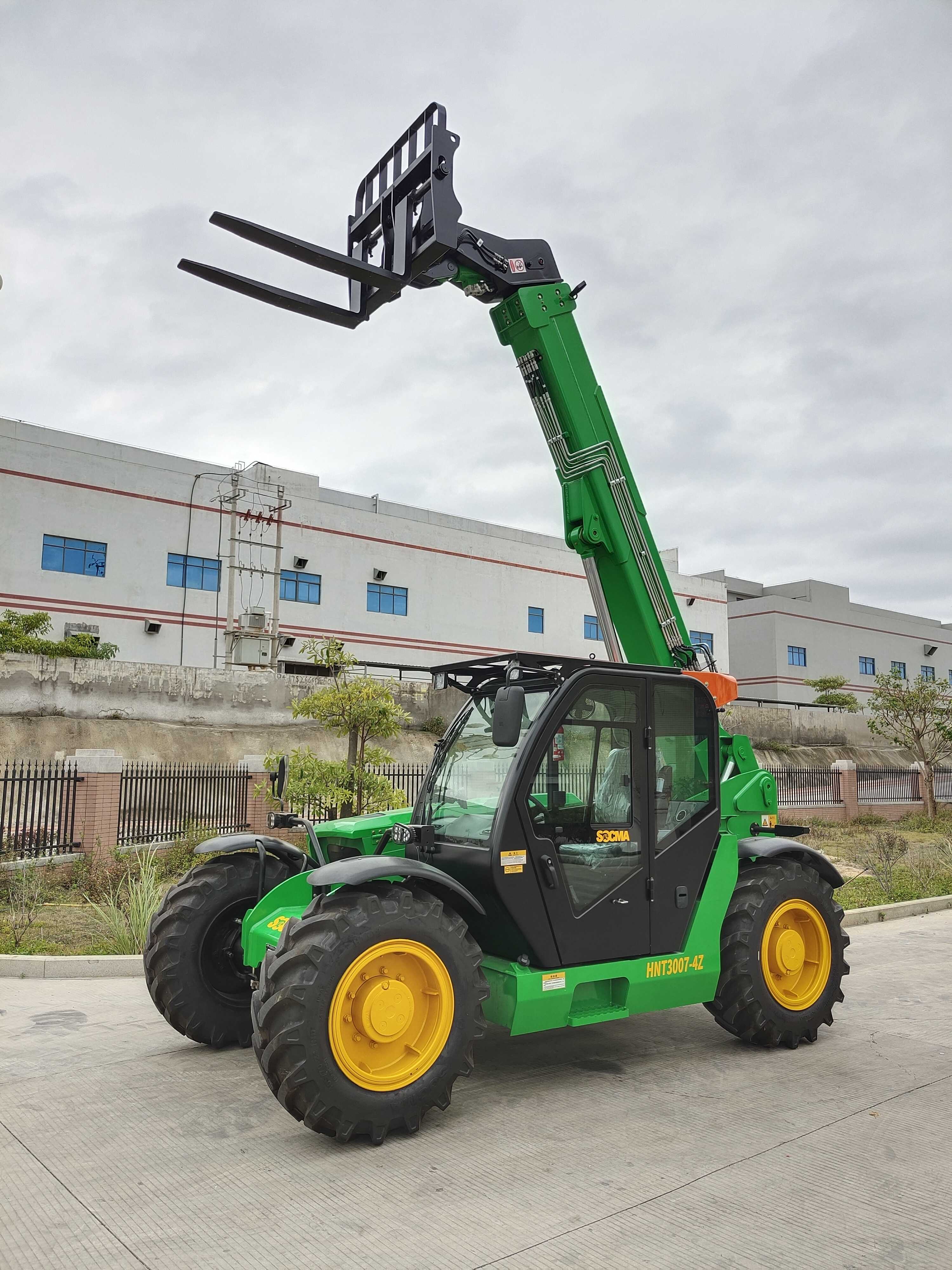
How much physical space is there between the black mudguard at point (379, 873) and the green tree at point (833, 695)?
152ft

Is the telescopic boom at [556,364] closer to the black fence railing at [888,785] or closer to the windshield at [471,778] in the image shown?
the windshield at [471,778]

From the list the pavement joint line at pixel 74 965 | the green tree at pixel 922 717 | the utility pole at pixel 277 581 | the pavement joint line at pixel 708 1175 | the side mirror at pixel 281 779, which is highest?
the utility pole at pixel 277 581

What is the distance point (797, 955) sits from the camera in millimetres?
6324

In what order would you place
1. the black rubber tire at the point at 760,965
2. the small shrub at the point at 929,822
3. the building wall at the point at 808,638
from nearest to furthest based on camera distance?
the black rubber tire at the point at 760,965, the small shrub at the point at 929,822, the building wall at the point at 808,638

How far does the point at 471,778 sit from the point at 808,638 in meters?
56.1

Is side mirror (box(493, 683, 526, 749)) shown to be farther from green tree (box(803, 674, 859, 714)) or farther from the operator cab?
green tree (box(803, 674, 859, 714))

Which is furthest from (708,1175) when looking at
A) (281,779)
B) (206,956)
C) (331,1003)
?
(206,956)

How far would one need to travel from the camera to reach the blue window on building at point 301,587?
34.6 meters

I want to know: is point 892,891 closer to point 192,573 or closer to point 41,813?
point 41,813

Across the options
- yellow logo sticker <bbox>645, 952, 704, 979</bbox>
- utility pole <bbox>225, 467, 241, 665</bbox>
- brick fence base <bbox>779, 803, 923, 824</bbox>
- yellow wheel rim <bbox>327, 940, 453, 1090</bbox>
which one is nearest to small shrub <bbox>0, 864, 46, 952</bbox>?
yellow wheel rim <bbox>327, 940, 453, 1090</bbox>

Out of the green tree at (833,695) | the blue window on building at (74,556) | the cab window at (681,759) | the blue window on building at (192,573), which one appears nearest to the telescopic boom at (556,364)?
the cab window at (681,759)

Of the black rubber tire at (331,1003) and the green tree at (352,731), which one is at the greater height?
the green tree at (352,731)

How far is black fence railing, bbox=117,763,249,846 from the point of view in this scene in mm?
15352

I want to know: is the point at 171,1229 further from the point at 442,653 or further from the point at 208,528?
the point at 442,653
